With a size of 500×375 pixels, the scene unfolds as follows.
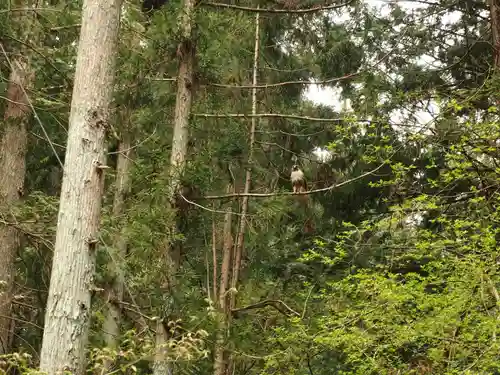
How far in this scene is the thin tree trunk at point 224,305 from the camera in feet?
22.1

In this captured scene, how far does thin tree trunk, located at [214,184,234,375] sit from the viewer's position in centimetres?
673

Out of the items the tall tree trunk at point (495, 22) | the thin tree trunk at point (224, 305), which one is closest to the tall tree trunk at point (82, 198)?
the thin tree trunk at point (224, 305)

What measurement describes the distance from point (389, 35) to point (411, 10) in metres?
0.57

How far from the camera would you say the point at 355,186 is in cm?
1035

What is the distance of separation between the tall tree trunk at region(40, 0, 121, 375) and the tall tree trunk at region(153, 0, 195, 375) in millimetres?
1823

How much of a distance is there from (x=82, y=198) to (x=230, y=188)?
547cm

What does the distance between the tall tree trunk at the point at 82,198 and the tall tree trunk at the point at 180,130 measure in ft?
5.98

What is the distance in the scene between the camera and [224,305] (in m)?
8.79

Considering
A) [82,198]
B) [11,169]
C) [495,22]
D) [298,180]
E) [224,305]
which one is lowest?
[224,305]

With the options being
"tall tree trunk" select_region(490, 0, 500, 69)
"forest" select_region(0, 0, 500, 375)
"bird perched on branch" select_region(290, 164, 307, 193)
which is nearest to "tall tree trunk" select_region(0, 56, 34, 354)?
"forest" select_region(0, 0, 500, 375)

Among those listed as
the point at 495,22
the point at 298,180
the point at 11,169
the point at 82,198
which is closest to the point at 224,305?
the point at 298,180

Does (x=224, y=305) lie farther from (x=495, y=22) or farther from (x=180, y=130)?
(x=495, y=22)

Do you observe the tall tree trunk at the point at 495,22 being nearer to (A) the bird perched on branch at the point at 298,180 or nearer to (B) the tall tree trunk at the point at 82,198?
(A) the bird perched on branch at the point at 298,180

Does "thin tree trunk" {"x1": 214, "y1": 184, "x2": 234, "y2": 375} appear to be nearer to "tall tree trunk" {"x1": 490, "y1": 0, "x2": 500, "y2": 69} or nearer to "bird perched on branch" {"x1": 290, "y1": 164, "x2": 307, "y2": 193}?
"bird perched on branch" {"x1": 290, "y1": 164, "x2": 307, "y2": 193}
